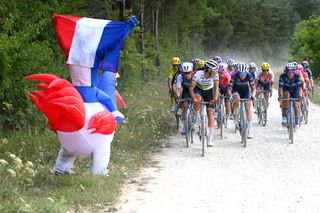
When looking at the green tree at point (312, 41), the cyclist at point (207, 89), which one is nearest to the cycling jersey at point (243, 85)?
the cyclist at point (207, 89)

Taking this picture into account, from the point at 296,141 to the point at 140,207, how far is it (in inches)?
299

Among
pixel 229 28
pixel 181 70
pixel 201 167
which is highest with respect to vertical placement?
pixel 229 28

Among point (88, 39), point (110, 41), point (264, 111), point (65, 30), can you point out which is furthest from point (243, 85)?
point (65, 30)

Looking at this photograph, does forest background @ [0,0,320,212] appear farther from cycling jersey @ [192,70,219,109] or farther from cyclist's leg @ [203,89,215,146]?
cycling jersey @ [192,70,219,109]

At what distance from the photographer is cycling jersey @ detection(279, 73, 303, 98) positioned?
14.4m

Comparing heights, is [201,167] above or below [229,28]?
below

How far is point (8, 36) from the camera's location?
35.3ft

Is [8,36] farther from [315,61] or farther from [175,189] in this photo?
[315,61]

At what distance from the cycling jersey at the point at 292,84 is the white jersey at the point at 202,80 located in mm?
2548

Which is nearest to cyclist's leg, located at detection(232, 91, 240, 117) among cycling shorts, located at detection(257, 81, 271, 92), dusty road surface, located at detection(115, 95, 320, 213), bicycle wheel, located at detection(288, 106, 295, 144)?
dusty road surface, located at detection(115, 95, 320, 213)

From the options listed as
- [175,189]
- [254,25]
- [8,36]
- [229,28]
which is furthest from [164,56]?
[254,25]

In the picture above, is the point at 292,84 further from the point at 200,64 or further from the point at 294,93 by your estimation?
the point at 200,64

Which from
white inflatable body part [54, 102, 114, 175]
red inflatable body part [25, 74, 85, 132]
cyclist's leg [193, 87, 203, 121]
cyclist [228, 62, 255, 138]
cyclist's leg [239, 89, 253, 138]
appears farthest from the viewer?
cyclist [228, 62, 255, 138]

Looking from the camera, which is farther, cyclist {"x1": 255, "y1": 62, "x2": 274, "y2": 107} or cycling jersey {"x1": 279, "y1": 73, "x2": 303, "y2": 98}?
cyclist {"x1": 255, "y1": 62, "x2": 274, "y2": 107}
